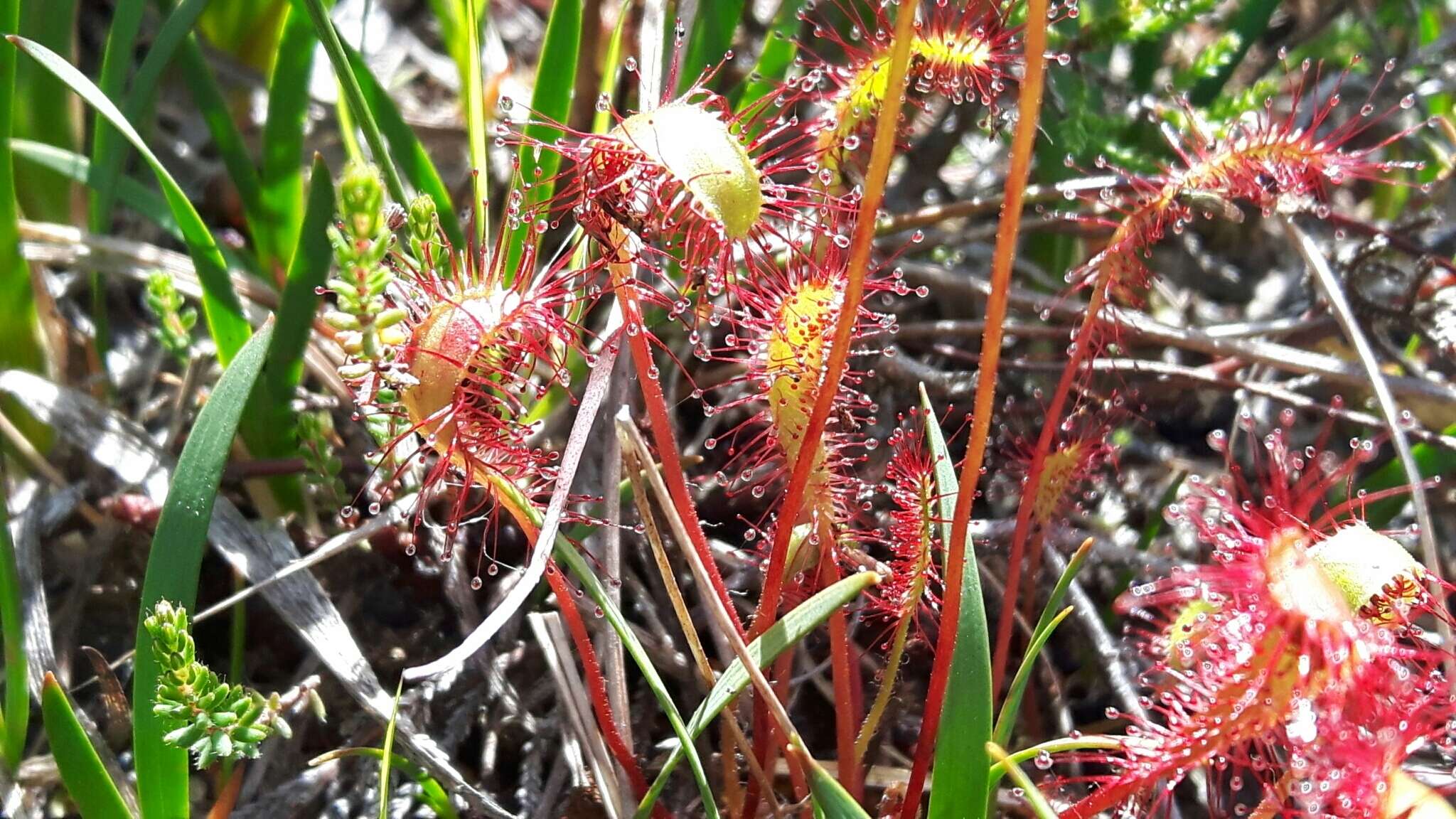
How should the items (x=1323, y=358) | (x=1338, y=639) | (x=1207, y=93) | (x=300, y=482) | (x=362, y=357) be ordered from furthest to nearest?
1. (x=1207, y=93)
2. (x=1323, y=358)
3. (x=300, y=482)
4. (x=362, y=357)
5. (x=1338, y=639)

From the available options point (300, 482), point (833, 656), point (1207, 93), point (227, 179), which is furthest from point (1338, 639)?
point (227, 179)

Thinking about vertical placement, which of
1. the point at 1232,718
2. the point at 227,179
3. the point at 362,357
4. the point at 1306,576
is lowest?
the point at 1232,718

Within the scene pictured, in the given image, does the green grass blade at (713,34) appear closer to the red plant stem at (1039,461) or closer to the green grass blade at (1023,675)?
the red plant stem at (1039,461)

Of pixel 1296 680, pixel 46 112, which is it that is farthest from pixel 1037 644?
pixel 46 112

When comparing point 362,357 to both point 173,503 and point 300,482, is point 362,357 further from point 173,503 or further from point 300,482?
point 300,482

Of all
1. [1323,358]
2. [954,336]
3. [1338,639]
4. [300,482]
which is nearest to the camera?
[1338,639]

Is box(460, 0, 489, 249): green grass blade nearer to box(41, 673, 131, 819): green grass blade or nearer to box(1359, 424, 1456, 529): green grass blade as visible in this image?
box(41, 673, 131, 819): green grass blade
